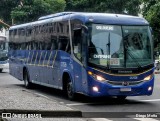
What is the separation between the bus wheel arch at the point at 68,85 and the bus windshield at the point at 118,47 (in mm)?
1825

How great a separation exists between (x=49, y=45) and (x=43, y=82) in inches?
69.5

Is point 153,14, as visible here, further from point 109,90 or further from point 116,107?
point 116,107

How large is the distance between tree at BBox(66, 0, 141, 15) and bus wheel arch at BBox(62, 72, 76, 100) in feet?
114

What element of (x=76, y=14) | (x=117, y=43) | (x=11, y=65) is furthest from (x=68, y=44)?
(x=11, y=65)

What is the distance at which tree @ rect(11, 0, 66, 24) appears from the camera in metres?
44.9

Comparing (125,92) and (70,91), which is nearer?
(125,92)

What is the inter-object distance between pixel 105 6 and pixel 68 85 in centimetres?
3517

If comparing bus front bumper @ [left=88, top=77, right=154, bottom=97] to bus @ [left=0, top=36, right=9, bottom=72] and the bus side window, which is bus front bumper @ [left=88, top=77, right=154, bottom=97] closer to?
the bus side window

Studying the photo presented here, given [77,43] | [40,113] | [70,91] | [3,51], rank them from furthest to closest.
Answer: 1. [3,51]
2. [70,91]
3. [77,43]
4. [40,113]

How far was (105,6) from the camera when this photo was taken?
49781 mm

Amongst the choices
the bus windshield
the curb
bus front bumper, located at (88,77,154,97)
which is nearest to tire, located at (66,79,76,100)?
bus front bumper, located at (88,77,154,97)

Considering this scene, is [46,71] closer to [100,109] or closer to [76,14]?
[76,14]

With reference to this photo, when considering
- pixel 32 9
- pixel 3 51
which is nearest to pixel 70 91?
Answer: pixel 3 51

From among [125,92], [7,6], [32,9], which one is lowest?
[125,92]
